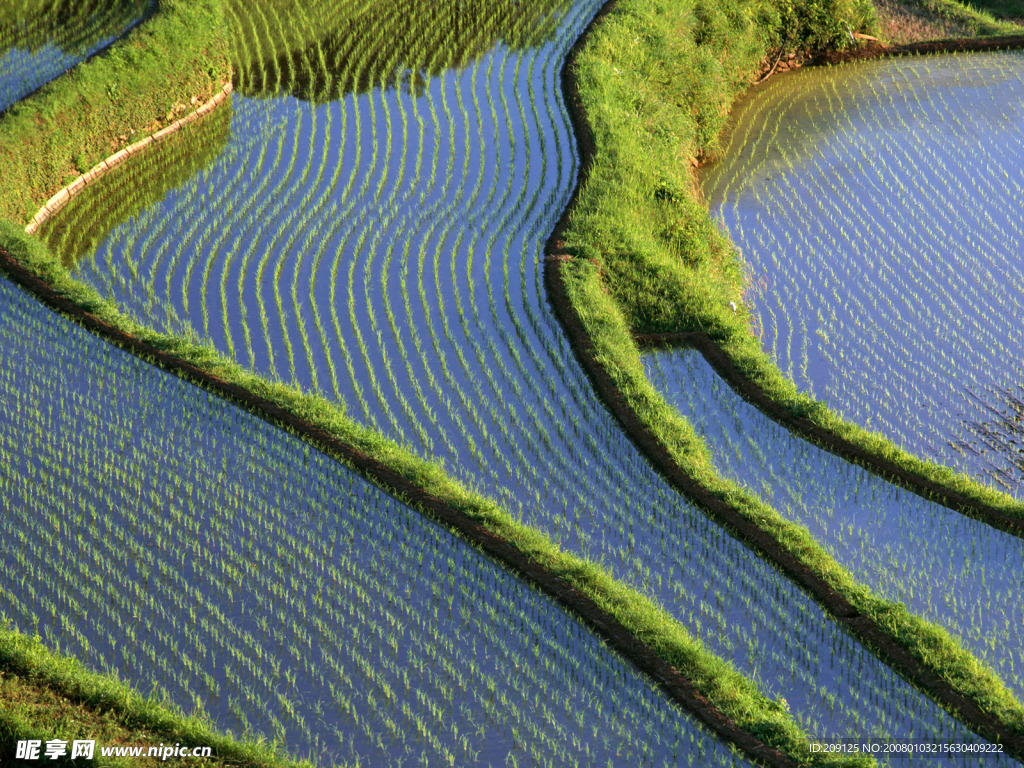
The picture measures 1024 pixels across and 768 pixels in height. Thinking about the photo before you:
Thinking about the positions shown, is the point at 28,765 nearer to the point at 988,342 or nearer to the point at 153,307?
the point at 153,307

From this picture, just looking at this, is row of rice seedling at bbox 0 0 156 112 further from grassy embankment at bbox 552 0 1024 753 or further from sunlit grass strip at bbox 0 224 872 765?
grassy embankment at bbox 552 0 1024 753

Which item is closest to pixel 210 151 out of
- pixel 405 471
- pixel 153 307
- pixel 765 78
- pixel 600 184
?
pixel 153 307

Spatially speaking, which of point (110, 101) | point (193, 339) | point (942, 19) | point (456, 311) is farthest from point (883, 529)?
point (942, 19)

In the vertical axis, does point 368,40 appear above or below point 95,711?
above

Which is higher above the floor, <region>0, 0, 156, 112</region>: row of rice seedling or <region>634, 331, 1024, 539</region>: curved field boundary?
<region>0, 0, 156, 112</region>: row of rice seedling

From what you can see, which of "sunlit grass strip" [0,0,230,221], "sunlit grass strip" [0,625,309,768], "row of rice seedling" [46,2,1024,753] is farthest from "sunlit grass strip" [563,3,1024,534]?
"sunlit grass strip" [0,0,230,221]

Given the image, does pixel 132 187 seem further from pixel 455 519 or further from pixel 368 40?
pixel 455 519
